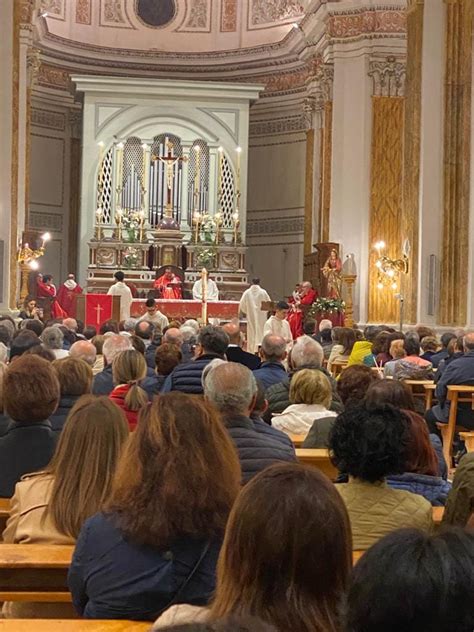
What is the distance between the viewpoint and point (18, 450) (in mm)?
4984

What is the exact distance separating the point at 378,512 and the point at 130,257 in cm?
2270

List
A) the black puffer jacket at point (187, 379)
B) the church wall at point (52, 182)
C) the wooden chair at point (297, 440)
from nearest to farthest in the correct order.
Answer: the wooden chair at point (297, 440)
the black puffer jacket at point (187, 379)
the church wall at point (52, 182)

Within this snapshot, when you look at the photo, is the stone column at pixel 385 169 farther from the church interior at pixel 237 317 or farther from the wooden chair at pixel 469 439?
the wooden chair at pixel 469 439

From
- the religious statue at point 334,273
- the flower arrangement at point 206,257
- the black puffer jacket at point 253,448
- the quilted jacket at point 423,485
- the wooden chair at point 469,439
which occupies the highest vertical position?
the flower arrangement at point 206,257

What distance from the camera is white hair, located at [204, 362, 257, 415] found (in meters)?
5.14

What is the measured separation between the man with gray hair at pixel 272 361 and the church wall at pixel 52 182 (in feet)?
63.4

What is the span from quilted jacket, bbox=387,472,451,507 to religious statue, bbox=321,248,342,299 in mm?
18269

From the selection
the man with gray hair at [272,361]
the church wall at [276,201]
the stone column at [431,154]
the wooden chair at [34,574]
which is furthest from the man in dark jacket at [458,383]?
the church wall at [276,201]

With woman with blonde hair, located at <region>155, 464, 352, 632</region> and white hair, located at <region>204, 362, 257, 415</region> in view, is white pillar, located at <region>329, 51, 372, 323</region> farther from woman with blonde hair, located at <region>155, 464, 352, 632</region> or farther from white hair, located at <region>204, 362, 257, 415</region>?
woman with blonde hair, located at <region>155, 464, 352, 632</region>

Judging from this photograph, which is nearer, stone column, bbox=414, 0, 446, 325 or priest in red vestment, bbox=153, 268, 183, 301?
stone column, bbox=414, 0, 446, 325

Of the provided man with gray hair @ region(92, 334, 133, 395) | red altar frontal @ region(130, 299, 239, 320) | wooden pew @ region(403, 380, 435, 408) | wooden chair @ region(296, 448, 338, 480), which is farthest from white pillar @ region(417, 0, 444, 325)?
wooden chair @ region(296, 448, 338, 480)

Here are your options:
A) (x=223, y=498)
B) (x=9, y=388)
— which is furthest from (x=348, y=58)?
(x=223, y=498)

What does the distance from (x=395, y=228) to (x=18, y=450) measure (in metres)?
18.6

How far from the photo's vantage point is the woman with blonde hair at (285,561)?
2316 millimetres
